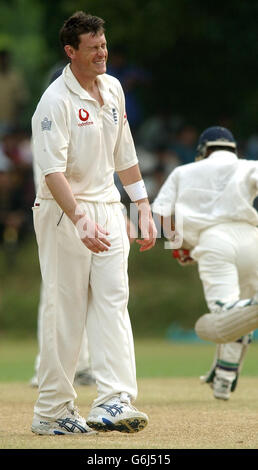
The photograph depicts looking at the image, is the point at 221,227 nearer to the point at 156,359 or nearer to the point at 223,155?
the point at 223,155

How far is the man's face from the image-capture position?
22.2 ft

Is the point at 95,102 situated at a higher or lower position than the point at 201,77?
higher

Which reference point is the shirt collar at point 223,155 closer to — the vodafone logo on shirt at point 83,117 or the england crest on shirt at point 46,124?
the vodafone logo on shirt at point 83,117

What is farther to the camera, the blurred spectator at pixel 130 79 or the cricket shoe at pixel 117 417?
the blurred spectator at pixel 130 79

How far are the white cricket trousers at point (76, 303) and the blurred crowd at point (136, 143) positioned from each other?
9931mm

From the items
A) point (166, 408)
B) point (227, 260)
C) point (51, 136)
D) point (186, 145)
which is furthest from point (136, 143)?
point (51, 136)

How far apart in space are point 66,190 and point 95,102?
2.00 feet

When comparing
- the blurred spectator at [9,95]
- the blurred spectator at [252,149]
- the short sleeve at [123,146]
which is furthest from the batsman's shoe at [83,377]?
the blurred spectator at [9,95]

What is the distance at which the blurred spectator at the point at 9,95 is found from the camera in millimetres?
18078

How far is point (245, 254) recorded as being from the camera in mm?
9266

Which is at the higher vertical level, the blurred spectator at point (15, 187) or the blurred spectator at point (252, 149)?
the blurred spectator at point (252, 149)

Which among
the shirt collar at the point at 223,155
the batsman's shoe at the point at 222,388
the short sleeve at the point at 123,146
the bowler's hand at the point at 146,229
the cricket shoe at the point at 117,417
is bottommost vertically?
the batsman's shoe at the point at 222,388
